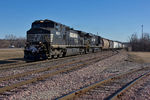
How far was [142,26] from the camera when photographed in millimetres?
75312

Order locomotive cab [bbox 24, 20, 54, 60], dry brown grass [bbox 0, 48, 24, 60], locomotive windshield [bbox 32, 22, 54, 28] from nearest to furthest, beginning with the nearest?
locomotive cab [bbox 24, 20, 54, 60] → locomotive windshield [bbox 32, 22, 54, 28] → dry brown grass [bbox 0, 48, 24, 60]

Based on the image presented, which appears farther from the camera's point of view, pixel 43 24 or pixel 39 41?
pixel 43 24

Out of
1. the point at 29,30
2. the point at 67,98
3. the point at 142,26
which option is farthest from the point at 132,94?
the point at 142,26

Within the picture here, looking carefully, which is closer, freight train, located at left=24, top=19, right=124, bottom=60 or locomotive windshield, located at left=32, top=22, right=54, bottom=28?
freight train, located at left=24, top=19, right=124, bottom=60

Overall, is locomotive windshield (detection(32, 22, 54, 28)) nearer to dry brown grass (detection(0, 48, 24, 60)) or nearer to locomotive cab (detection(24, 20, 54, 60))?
locomotive cab (detection(24, 20, 54, 60))

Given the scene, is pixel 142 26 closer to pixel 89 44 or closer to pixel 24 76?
pixel 89 44

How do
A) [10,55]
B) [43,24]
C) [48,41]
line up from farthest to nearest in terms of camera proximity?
[10,55]
[43,24]
[48,41]

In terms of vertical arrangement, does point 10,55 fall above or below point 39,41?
below

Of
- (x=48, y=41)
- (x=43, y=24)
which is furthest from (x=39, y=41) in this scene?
(x=43, y=24)

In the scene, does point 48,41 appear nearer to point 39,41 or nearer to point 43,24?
point 39,41

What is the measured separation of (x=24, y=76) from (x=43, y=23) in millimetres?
9520

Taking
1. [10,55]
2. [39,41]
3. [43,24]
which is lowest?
[10,55]

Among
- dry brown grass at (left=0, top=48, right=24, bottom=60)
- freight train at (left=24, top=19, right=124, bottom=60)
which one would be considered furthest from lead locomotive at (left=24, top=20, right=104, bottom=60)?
dry brown grass at (left=0, top=48, right=24, bottom=60)

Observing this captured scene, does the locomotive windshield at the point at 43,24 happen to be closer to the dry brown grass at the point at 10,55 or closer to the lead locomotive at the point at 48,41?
the lead locomotive at the point at 48,41
